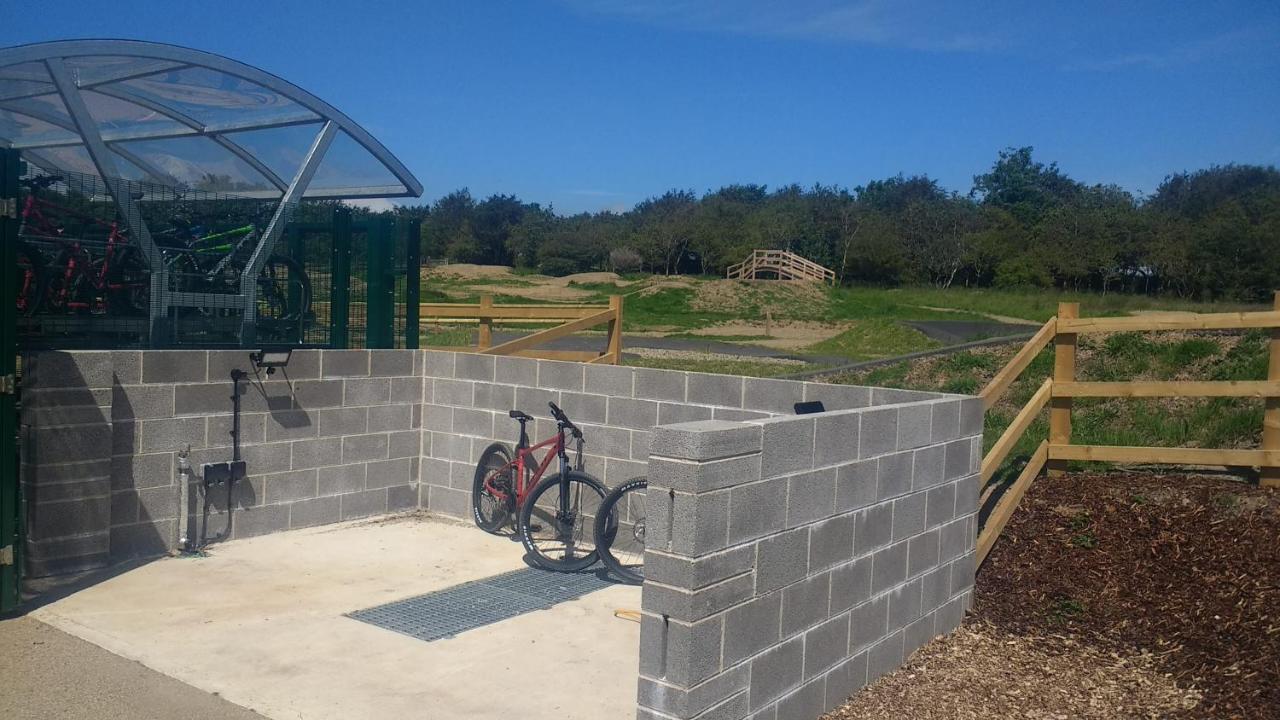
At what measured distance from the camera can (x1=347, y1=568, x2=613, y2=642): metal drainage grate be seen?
6.15m

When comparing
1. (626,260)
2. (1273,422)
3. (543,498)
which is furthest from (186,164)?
(626,260)

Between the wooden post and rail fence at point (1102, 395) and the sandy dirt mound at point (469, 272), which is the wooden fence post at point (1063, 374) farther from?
the sandy dirt mound at point (469, 272)

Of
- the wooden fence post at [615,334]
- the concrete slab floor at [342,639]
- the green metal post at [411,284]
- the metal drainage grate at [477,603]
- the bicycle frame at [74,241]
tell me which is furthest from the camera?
the wooden fence post at [615,334]

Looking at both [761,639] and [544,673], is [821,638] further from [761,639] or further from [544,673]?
[544,673]

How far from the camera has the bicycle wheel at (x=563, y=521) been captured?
25.1 ft

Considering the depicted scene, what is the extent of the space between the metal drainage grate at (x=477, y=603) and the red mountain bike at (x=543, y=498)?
0.92 feet

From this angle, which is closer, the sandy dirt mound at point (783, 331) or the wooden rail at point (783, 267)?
the sandy dirt mound at point (783, 331)

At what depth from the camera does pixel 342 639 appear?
5.85 meters

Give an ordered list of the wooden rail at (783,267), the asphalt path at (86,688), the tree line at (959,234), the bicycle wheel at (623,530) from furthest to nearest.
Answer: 1. the wooden rail at (783,267)
2. the tree line at (959,234)
3. the bicycle wheel at (623,530)
4. the asphalt path at (86,688)

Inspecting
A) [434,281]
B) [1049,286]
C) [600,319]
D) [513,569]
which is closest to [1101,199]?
[1049,286]

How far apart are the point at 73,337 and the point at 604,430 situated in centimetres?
387

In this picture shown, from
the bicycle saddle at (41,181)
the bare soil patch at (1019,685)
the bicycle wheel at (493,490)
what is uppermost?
the bicycle saddle at (41,181)

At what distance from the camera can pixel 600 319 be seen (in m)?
11.0

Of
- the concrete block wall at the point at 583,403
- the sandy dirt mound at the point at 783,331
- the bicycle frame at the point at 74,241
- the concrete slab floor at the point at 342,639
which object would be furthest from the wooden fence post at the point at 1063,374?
the sandy dirt mound at the point at 783,331
